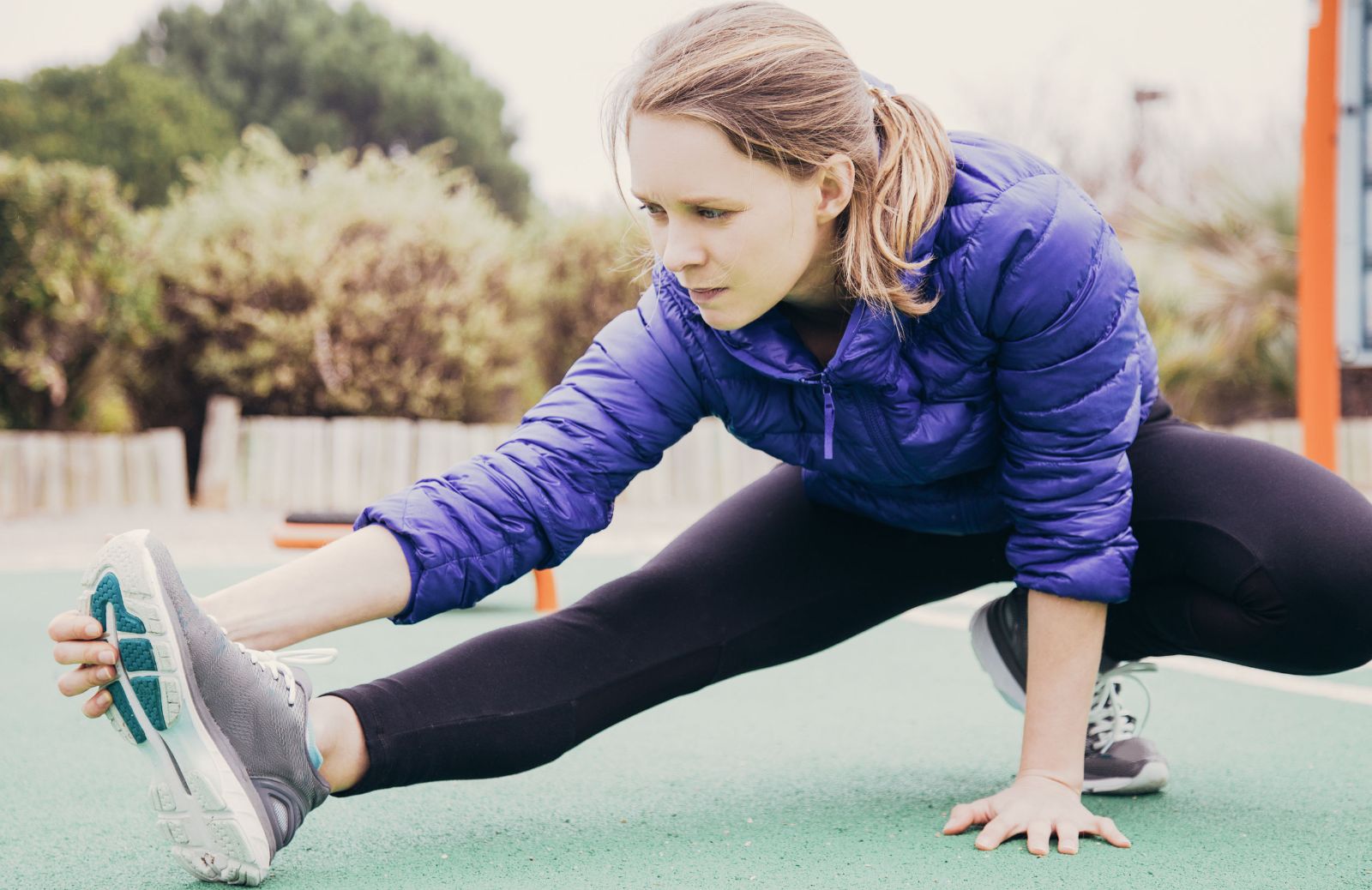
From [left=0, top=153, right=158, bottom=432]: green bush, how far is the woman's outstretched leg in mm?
6494

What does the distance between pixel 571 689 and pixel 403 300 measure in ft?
23.7

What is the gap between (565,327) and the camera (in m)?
10.3

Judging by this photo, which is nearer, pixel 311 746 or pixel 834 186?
pixel 311 746

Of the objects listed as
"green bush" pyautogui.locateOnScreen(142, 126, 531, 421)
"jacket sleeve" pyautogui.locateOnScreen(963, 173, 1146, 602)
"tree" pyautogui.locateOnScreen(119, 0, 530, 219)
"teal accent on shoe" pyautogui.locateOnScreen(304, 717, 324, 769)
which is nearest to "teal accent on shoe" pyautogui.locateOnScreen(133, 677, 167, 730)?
"teal accent on shoe" pyautogui.locateOnScreen(304, 717, 324, 769)

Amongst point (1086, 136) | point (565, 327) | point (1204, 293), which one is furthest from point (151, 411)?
point (1086, 136)

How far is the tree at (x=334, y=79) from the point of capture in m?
29.6

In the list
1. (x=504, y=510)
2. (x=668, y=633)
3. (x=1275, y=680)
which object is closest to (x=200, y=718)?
(x=504, y=510)

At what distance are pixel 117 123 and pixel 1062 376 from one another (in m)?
25.8

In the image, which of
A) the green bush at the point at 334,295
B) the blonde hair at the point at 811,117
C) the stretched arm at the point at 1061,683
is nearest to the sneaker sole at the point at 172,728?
the blonde hair at the point at 811,117

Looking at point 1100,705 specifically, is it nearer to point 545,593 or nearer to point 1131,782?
point 1131,782

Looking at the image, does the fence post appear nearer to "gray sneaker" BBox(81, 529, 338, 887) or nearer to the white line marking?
the white line marking

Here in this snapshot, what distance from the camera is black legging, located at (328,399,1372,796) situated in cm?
185

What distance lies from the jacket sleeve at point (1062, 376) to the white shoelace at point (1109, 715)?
1.27 feet

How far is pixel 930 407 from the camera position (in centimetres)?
192
